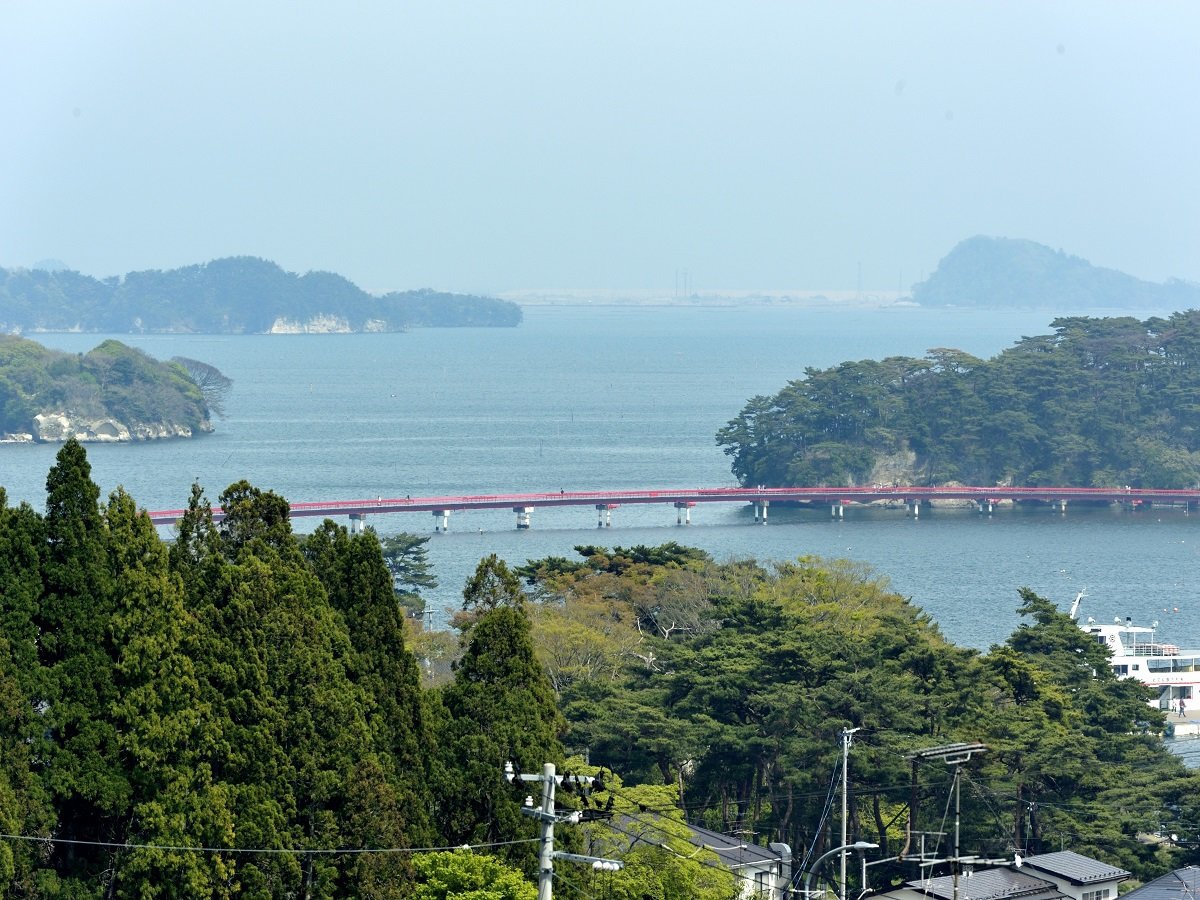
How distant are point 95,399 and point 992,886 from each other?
106801 mm

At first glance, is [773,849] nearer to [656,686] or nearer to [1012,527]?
[656,686]

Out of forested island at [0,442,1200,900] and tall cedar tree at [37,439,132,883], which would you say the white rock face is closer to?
forested island at [0,442,1200,900]

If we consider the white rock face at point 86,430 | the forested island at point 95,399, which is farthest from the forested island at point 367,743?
the forested island at point 95,399

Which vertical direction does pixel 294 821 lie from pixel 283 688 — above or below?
below

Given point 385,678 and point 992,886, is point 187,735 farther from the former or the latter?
point 992,886

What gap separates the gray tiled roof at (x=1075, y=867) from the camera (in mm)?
26188

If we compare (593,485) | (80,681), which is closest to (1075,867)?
(80,681)

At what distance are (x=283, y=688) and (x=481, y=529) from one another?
6367 cm

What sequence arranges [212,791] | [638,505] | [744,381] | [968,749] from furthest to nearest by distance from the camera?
[744,381] → [638,505] → [968,749] → [212,791]

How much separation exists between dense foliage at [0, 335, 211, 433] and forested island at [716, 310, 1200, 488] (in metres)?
42.6

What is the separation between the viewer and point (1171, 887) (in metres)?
26.2

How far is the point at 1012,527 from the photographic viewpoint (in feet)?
291

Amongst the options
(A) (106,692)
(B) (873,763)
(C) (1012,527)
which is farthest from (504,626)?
(C) (1012,527)

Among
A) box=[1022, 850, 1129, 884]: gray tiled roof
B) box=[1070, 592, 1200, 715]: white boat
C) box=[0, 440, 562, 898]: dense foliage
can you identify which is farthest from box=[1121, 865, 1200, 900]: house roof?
box=[1070, 592, 1200, 715]: white boat
